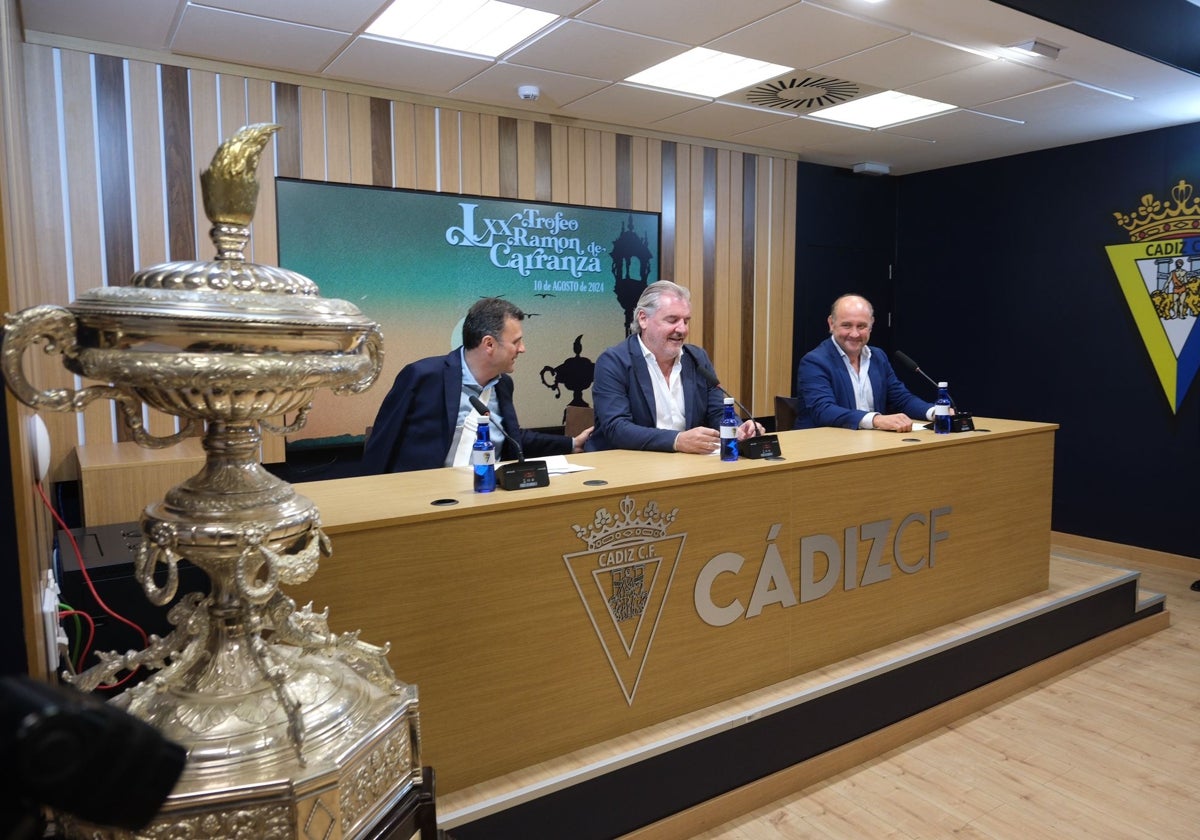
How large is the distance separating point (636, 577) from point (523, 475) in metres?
0.40

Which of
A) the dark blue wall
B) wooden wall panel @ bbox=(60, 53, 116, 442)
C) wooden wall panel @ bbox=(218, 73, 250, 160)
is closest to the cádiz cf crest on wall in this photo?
the dark blue wall

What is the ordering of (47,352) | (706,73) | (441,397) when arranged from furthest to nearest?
(706,73), (441,397), (47,352)

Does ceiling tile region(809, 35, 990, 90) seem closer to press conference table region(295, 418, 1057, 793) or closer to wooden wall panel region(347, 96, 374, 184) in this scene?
press conference table region(295, 418, 1057, 793)

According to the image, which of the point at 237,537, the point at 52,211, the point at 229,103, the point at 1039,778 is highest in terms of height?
the point at 229,103

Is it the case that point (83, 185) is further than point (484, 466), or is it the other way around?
point (83, 185)

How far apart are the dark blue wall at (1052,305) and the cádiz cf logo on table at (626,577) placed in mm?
4150

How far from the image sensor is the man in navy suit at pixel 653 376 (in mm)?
3014

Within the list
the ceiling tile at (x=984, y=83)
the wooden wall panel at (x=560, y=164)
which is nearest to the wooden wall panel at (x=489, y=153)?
the wooden wall panel at (x=560, y=164)

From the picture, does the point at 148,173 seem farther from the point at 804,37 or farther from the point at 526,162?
the point at 804,37

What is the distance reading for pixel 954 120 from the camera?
4.62 m

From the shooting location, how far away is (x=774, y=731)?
7.41ft

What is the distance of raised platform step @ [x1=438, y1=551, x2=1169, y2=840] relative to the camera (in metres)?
1.84

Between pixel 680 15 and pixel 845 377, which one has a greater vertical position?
pixel 680 15

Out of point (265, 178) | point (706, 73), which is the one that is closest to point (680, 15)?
point (706, 73)
